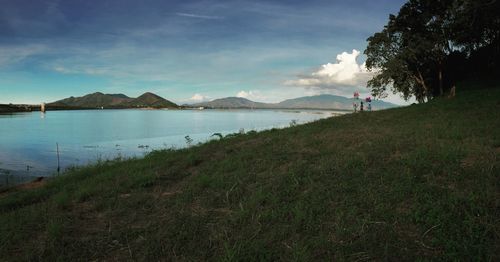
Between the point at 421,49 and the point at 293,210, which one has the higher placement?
the point at 421,49

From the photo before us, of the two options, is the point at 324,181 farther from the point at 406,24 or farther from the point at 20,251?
the point at 406,24

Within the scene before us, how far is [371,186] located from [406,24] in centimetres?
3580

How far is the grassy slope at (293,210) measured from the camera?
4.84 m

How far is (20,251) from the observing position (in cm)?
567

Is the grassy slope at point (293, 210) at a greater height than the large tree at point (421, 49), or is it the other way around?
the large tree at point (421, 49)

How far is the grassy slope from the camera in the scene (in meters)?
4.84

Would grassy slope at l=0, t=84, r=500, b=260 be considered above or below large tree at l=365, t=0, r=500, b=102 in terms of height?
below

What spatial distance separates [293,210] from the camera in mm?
6004

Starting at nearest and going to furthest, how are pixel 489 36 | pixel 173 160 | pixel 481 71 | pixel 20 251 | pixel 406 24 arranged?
pixel 20 251 < pixel 173 160 < pixel 489 36 < pixel 481 71 < pixel 406 24

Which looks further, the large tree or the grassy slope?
the large tree

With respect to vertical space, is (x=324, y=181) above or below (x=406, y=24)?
below

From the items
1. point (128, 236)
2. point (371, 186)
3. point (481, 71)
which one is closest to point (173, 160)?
point (128, 236)

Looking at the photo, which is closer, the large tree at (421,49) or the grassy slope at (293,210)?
the grassy slope at (293,210)

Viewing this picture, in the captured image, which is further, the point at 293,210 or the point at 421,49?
the point at 421,49
